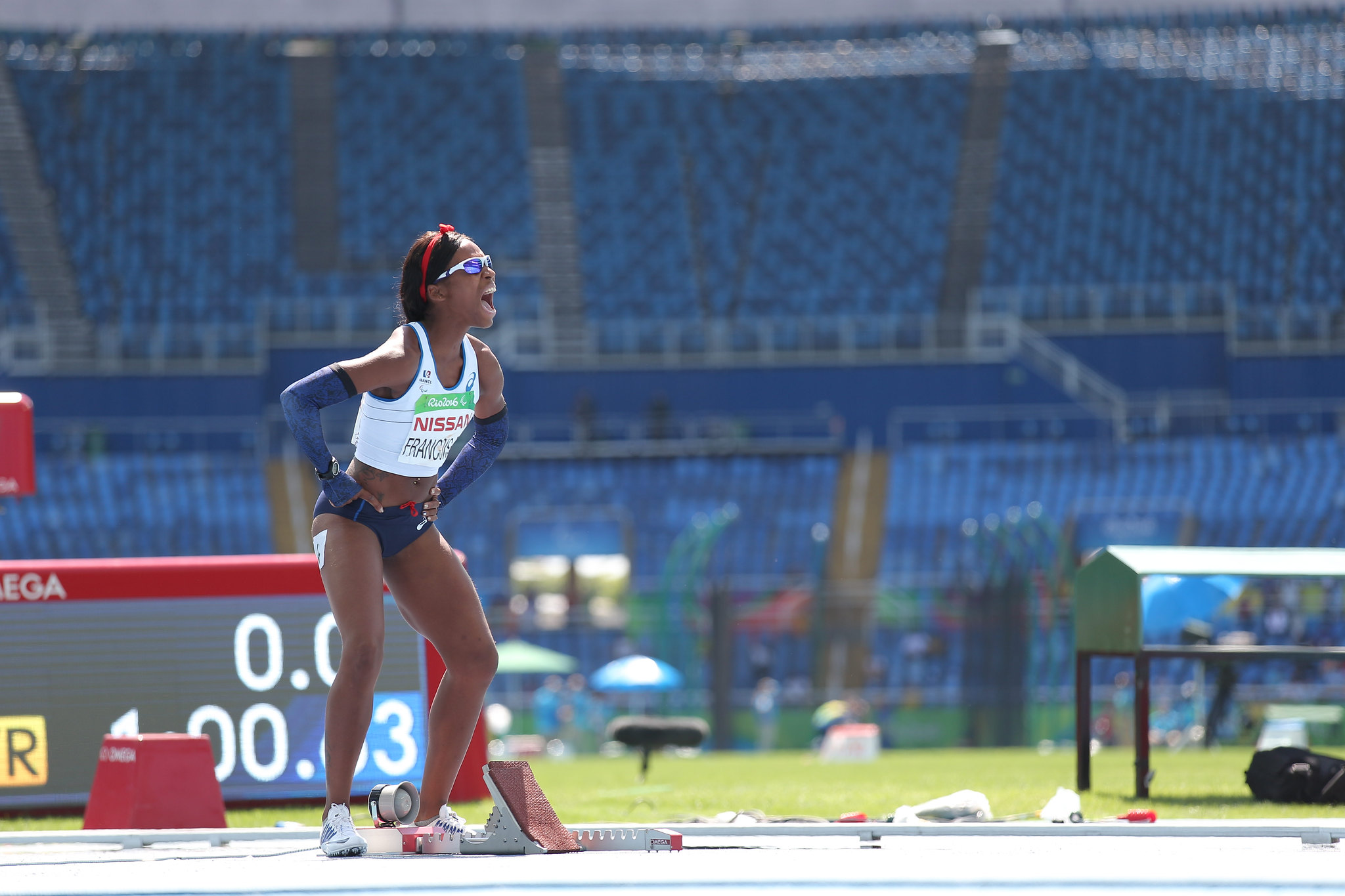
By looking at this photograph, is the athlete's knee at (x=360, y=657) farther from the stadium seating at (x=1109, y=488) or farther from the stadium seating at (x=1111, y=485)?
the stadium seating at (x=1111, y=485)

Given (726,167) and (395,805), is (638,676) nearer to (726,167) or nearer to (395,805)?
(395,805)

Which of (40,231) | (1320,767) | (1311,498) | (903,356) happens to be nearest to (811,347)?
(903,356)

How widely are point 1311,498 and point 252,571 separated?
68.6ft

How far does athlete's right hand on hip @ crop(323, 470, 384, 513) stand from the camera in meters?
4.54

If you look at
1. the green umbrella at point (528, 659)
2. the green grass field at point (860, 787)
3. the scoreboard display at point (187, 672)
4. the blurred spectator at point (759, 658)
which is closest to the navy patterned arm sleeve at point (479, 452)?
the green grass field at point (860, 787)

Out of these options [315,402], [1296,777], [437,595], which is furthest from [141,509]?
[315,402]

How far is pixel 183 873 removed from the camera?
389cm

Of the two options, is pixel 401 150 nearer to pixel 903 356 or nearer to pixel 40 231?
pixel 40 231

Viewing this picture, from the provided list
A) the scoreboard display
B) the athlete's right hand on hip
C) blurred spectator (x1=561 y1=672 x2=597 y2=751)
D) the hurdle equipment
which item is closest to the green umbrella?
blurred spectator (x1=561 y1=672 x2=597 y2=751)

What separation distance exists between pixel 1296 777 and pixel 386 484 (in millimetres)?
4560

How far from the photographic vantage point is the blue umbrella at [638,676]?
18.5 meters

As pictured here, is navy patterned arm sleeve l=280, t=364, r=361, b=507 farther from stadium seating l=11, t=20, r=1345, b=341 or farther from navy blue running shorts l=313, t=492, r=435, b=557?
stadium seating l=11, t=20, r=1345, b=341

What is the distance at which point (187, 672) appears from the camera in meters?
7.18

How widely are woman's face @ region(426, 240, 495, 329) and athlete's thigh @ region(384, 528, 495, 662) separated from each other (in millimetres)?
623
